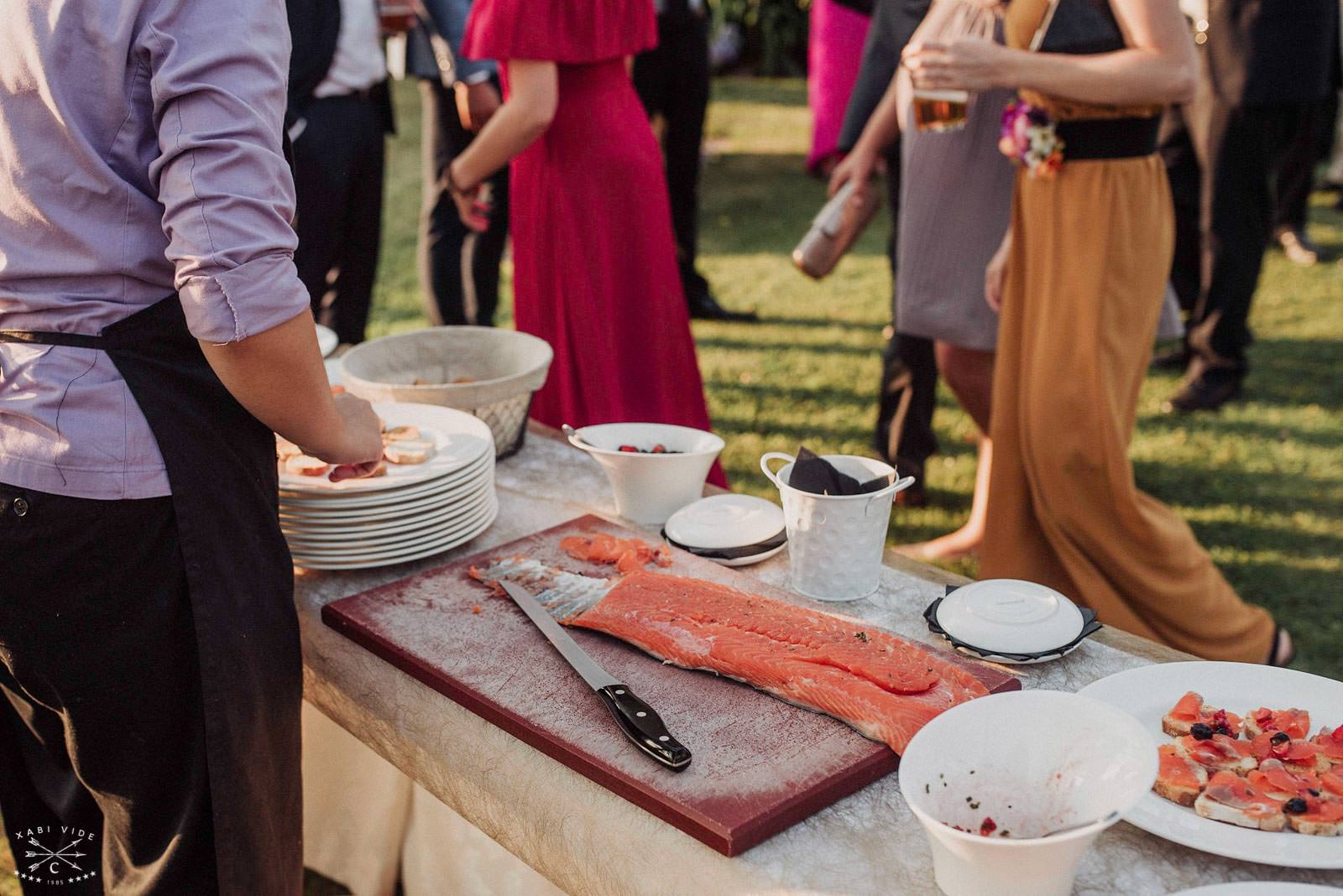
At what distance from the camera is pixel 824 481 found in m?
1.65

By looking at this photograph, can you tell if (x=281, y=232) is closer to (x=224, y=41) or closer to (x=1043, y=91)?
(x=224, y=41)

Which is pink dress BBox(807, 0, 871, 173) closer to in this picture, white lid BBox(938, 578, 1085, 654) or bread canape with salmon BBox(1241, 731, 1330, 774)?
white lid BBox(938, 578, 1085, 654)

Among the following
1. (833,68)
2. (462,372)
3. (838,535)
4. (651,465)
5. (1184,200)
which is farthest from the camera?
(1184,200)

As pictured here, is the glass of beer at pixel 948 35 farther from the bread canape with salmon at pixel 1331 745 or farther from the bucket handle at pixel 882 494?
the bread canape with salmon at pixel 1331 745

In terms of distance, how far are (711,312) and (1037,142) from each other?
3.33m

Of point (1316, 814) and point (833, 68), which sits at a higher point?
point (833, 68)

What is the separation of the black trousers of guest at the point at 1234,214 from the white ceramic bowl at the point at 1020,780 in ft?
13.2

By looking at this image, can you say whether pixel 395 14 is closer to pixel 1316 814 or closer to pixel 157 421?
pixel 157 421

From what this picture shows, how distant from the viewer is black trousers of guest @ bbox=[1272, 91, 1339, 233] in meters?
5.87

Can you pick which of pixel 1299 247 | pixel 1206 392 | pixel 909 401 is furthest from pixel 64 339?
pixel 1299 247

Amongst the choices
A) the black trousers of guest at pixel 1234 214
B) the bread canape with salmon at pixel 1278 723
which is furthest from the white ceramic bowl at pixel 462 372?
the black trousers of guest at pixel 1234 214

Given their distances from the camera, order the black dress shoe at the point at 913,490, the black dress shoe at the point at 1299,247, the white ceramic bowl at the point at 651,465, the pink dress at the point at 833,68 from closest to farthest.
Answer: the white ceramic bowl at the point at 651,465 → the black dress shoe at the point at 913,490 → the pink dress at the point at 833,68 → the black dress shoe at the point at 1299,247

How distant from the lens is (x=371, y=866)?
2076mm

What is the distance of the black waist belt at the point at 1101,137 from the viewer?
256cm
